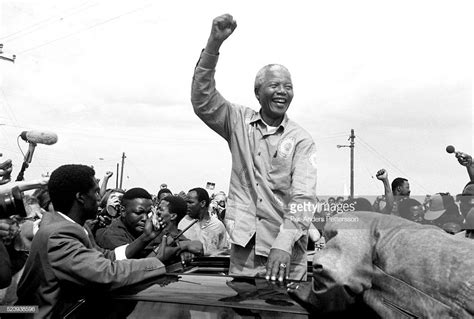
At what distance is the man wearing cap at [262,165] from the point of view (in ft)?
9.61

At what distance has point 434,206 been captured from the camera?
19.0 ft

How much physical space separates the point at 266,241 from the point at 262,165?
0.41 meters

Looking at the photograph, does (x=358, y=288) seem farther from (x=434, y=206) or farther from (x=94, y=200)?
(x=434, y=206)

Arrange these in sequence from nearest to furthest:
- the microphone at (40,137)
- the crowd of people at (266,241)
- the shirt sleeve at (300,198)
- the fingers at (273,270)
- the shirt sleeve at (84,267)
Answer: the crowd of people at (266,241)
the shirt sleeve at (84,267)
the fingers at (273,270)
the shirt sleeve at (300,198)
the microphone at (40,137)

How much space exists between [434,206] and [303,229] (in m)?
3.42

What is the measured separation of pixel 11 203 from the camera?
2822 mm

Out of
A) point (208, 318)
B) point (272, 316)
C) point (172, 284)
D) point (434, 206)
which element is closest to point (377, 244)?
point (272, 316)

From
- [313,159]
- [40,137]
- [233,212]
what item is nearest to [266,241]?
[233,212]

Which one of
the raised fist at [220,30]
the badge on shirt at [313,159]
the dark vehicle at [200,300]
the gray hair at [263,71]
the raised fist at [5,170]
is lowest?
the dark vehicle at [200,300]

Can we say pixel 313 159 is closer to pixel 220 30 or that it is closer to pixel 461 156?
pixel 220 30

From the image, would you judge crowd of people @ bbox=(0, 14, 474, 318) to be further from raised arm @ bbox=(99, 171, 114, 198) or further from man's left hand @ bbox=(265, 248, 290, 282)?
raised arm @ bbox=(99, 171, 114, 198)

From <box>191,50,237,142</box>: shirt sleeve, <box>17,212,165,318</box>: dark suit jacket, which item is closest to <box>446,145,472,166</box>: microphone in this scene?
<box>191,50,237,142</box>: shirt sleeve

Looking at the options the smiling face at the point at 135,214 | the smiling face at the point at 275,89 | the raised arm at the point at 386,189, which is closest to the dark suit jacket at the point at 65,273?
the smiling face at the point at 275,89

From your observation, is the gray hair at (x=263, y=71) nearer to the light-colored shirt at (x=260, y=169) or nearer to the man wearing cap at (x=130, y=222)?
the light-colored shirt at (x=260, y=169)
